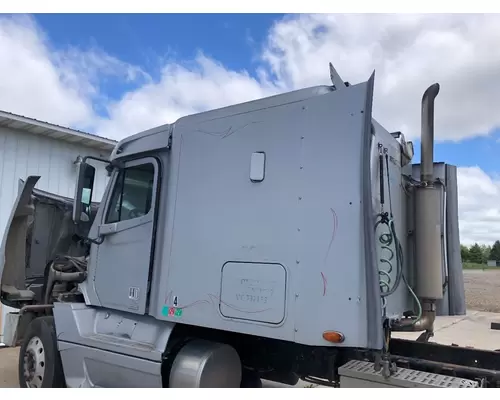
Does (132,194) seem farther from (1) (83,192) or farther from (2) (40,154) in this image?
(2) (40,154)

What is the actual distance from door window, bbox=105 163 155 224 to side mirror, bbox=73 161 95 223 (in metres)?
0.25

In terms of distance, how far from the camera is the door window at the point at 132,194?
444cm

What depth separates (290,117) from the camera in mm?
3539

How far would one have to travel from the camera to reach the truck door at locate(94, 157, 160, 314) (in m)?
4.25

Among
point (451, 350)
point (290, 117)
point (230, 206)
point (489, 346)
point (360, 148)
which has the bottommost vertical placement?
point (489, 346)

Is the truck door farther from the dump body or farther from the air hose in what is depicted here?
the air hose

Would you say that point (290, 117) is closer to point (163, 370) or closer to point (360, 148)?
point (360, 148)

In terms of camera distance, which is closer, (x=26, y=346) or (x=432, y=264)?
(x=432, y=264)

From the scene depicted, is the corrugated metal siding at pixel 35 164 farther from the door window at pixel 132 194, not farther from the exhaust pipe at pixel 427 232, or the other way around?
the exhaust pipe at pixel 427 232

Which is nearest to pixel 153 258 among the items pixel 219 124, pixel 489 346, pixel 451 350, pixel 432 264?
pixel 219 124

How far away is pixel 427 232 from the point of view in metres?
3.81

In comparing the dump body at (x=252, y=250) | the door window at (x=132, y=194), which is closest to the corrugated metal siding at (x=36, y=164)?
the door window at (x=132, y=194)

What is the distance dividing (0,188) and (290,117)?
6965 mm

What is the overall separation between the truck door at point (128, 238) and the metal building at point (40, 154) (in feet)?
14.0
